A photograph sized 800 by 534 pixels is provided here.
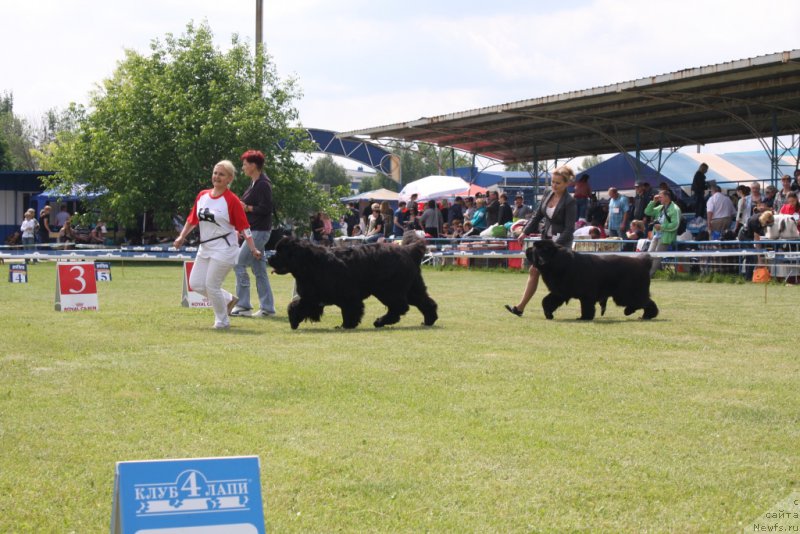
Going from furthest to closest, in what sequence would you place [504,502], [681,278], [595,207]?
[595,207], [681,278], [504,502]

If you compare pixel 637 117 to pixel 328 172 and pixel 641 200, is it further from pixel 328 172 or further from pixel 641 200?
pixel 328 172

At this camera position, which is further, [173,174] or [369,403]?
[173,174]

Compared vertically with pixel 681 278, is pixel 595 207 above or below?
above

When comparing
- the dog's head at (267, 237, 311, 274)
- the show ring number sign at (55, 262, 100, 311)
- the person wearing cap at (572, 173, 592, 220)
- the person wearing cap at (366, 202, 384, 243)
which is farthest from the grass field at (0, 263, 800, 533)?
the person wearing cap at (366, 202, 384, 243)

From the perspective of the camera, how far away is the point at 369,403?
5840 mm

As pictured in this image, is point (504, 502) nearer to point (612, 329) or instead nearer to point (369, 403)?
point (369, 403)

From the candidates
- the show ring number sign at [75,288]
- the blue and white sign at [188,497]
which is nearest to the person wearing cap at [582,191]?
the show ring number sign at [75,288]

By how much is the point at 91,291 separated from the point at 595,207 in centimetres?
1570

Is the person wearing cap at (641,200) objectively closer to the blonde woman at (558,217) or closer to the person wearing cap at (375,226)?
the person wearing cap at (375,226)

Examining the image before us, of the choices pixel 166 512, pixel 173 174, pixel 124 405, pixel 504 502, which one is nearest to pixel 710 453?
pixel 504 502

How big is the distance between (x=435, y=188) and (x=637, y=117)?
7.21m

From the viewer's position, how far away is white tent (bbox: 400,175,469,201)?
30469mm

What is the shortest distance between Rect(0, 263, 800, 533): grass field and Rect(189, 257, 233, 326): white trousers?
32 cm

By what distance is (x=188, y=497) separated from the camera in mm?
2711
